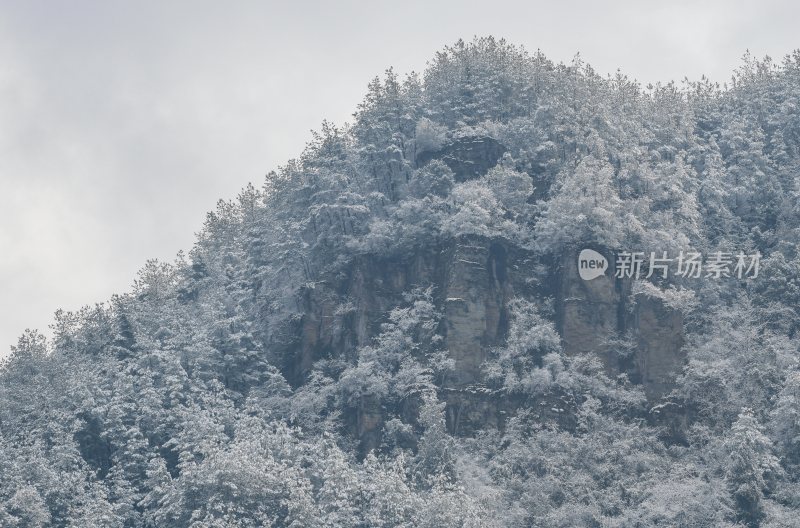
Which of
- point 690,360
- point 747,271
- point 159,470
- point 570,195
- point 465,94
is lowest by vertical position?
point 159,470

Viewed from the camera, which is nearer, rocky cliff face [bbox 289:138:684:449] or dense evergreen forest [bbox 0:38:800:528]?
dense evergreen forest [bbox 0:38:800:528]

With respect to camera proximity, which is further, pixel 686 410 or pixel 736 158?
pixel 736 158

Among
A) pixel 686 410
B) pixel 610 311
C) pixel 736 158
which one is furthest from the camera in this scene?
pixel 736 158

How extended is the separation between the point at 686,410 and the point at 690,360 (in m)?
3.25

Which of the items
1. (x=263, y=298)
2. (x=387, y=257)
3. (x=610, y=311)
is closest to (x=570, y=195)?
(x=610, y=311)

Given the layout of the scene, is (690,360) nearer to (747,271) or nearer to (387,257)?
(747,271)

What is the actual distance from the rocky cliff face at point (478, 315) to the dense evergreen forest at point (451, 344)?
205mm

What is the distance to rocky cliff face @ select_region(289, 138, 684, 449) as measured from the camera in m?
74.2

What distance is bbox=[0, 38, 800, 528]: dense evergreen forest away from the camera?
216 feet

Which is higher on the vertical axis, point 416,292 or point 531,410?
point 416,292

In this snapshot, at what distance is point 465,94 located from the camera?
91.8 m

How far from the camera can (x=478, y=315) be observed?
76.9 meters

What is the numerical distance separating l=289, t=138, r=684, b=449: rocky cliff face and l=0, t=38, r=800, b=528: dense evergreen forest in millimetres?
205

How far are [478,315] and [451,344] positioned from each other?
2.71 metres
